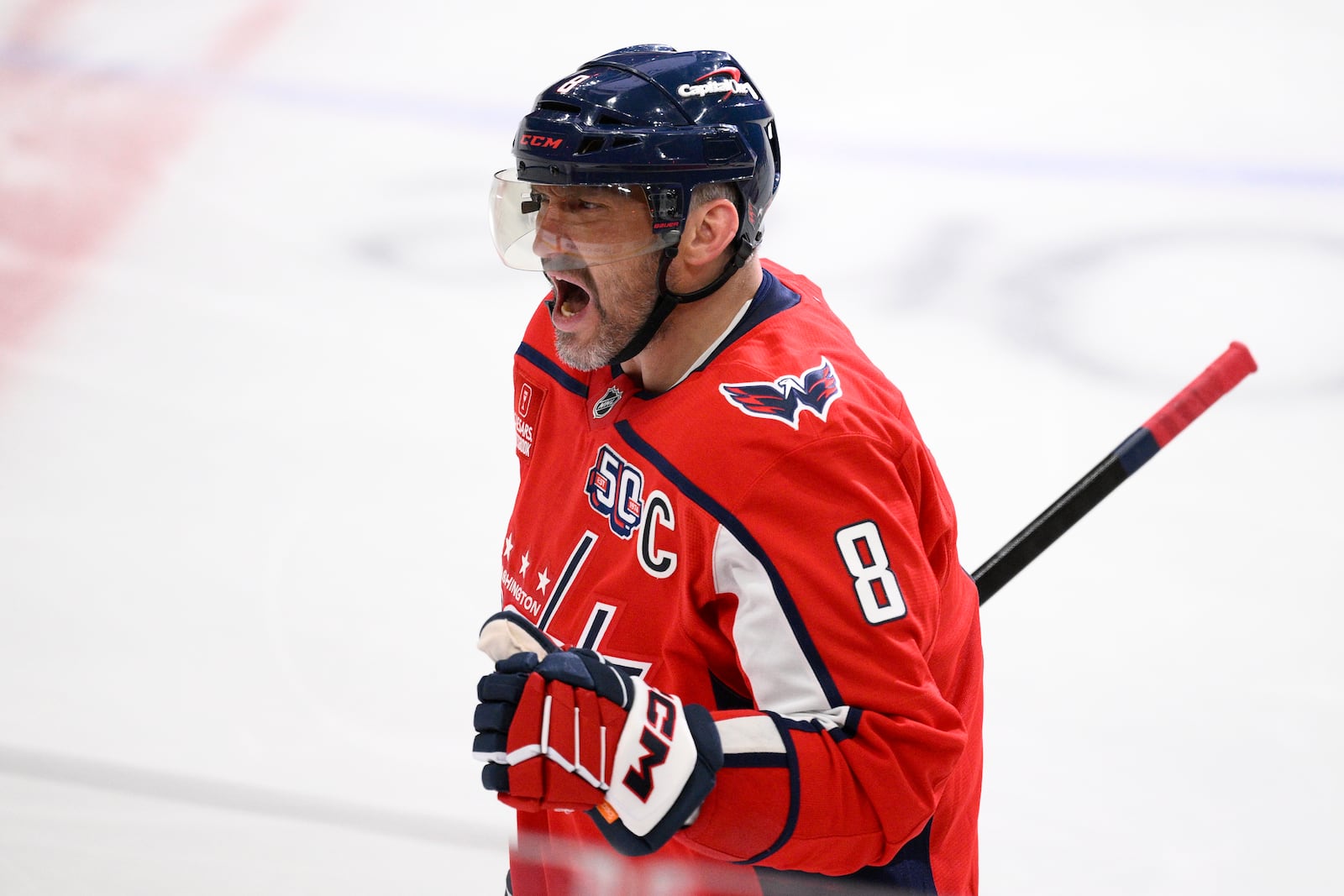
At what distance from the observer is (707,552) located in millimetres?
1330

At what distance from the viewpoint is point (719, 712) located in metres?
1.29

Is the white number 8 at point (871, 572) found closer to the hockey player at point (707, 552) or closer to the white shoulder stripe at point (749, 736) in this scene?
the hockey player at point (707, 552)

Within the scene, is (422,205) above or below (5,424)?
above

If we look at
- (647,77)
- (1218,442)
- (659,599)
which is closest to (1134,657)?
(1218,442)

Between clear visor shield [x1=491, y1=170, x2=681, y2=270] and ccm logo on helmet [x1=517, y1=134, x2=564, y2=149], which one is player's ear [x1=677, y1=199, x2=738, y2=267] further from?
ccm logo on helmet [x1=517, y1=134, x2=564, y2=149]

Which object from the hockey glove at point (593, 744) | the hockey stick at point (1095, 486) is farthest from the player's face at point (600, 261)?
the hockey stick at point (1095, 486)

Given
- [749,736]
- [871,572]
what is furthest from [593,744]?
[871,572]

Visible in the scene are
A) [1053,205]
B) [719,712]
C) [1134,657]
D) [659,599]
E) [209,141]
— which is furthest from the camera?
[209,141]

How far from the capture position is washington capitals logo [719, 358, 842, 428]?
1.33 m

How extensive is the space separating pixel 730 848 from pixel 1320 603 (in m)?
1.75

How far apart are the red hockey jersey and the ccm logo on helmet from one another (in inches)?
10.7

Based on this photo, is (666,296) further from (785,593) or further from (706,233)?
(785,593)

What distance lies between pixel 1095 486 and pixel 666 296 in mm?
709

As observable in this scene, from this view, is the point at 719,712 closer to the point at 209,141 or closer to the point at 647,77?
the point at 647,77
